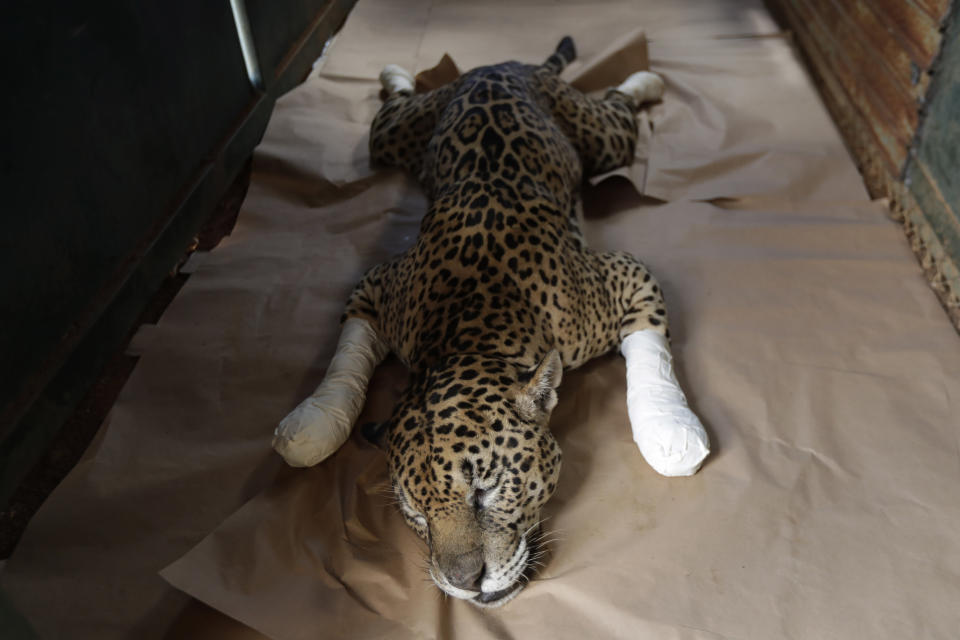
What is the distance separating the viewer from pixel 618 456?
96.3 inches

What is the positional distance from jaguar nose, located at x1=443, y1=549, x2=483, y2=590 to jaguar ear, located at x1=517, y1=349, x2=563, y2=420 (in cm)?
37

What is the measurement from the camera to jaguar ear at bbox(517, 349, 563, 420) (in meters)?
1.99

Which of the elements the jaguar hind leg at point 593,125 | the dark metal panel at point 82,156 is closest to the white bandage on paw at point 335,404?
the dark metal panel at point 82,156

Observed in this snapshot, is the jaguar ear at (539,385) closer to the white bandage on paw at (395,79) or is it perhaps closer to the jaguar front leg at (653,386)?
the jaguar front leg at (653,386)

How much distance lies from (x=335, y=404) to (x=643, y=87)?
253 centimetres

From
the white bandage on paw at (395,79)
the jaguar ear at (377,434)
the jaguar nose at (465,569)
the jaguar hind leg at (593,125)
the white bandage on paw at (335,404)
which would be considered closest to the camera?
the jaguar nose at (465,569)

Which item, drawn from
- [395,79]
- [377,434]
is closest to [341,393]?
[377,434]

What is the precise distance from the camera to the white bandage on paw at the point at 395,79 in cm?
423

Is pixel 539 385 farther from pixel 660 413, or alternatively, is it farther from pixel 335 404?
pixel 335 404

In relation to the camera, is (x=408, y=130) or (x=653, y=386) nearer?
(x=653, y=386)

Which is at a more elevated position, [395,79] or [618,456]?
[395,79]

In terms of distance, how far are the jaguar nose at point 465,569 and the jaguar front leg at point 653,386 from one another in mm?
682

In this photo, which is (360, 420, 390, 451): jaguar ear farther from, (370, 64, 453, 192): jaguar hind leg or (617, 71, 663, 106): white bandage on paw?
(617, 71, 663, 106): white bandage on paw

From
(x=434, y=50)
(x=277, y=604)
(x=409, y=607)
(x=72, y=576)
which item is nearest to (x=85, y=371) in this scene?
(x=72, y=576)
